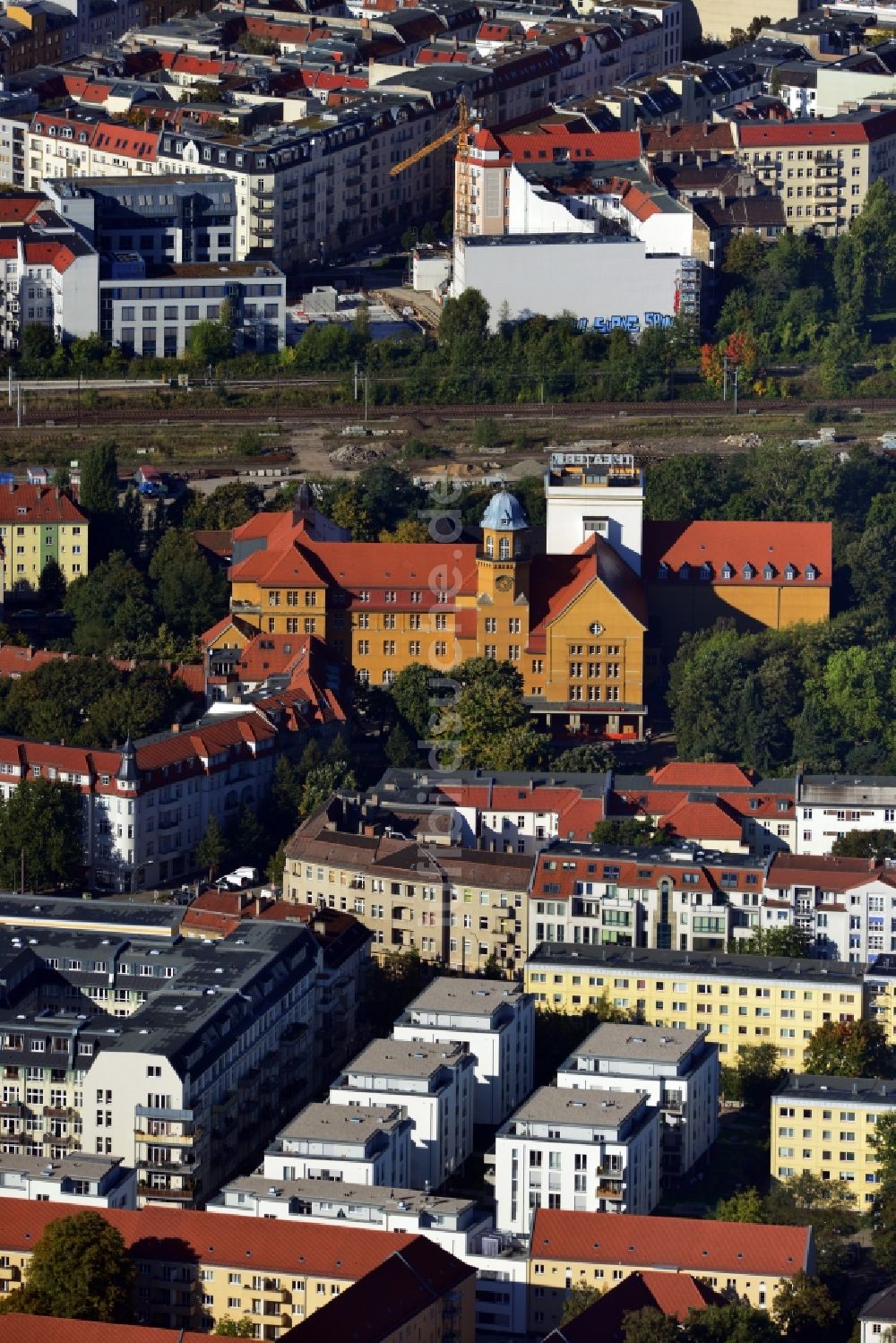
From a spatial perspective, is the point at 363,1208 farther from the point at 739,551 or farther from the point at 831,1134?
the point at 739,551

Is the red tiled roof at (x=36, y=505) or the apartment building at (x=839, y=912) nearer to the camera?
the apartment building at (x=839, y=912)

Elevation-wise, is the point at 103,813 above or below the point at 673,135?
below

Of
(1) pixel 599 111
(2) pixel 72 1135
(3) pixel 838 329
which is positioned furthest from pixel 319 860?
(1) pixel 599 111

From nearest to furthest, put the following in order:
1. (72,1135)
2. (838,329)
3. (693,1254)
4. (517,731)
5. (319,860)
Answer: (693,1254) < (72,1135) < (319,860) < (517,731) < (838,329)

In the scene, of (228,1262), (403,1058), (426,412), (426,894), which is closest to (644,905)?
(426,894)

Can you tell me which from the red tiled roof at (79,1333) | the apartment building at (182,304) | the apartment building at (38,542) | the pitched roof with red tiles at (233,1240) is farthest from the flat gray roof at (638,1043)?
the apartment building at (182,304)

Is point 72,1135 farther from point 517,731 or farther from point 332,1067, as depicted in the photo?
point 517,731

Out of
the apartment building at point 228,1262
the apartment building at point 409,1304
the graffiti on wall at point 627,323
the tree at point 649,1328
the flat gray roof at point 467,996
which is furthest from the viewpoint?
the graffiti on wall at point 627,323

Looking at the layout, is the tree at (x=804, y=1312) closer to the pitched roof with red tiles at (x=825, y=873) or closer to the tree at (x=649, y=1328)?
the tree at (x=649, y=1328)
